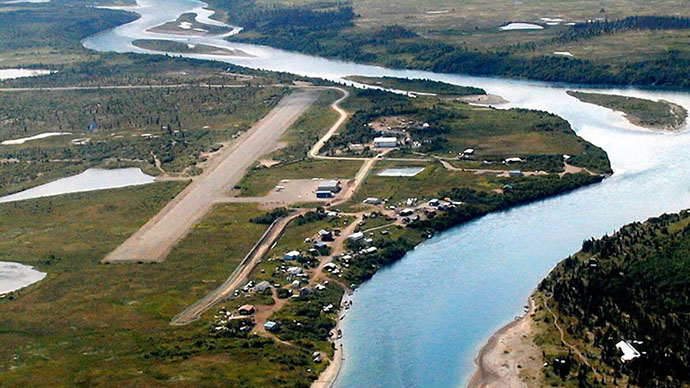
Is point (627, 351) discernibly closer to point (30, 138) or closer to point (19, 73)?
point (30, 138)

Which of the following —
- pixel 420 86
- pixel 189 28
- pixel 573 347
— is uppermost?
pixel 573 347

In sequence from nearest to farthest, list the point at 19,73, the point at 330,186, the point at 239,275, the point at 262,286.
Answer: the point at 262,286 < the point at 239,275 < the point at 330,186 < the point at 19,73

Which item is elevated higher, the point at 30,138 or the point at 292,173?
the point at 292,173

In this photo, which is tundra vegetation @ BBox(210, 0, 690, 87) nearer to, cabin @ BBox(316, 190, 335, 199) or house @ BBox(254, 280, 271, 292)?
cabin @ BBox(316, 190, 335, 199)

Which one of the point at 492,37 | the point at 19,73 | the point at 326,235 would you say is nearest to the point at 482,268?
the point at 326,235

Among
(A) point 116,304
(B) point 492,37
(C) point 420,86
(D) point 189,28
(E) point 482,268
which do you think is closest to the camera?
(A) point 116,304

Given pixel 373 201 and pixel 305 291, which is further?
pixel 373 201

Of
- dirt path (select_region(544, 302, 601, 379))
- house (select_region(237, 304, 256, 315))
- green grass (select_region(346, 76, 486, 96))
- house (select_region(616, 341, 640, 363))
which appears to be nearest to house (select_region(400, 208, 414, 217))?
dirt path (select_region(544, 302, 601, 379))
